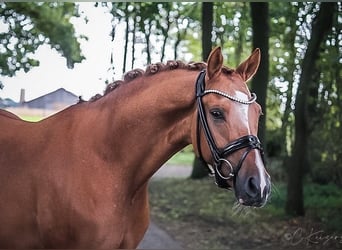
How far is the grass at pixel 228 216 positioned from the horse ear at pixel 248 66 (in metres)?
0.97

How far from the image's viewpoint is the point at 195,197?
269 cm

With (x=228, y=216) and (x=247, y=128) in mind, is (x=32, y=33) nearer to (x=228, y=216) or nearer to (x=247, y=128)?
(x=247, y=128)

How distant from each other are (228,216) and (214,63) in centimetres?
139

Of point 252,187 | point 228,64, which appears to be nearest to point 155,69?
point 252,187

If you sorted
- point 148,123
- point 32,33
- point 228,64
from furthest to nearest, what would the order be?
point 228,64, point 32,33, point 148,123

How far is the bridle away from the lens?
3.80 ft

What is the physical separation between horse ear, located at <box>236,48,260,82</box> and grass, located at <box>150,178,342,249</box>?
971 mm

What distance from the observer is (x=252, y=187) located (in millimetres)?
1144

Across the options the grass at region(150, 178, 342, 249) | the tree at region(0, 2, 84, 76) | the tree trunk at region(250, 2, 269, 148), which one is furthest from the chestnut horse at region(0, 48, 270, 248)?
the grass at region(150, 178, 342, 249)

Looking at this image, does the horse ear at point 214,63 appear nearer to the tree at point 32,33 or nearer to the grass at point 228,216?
the tree at point 32,33

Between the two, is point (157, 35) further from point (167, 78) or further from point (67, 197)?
Answer: point (67, 197)

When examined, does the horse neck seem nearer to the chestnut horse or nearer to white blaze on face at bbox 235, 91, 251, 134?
the chestnut horse

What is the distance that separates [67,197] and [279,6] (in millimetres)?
1464

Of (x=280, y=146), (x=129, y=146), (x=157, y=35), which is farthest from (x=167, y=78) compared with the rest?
(x=280, y=146)
